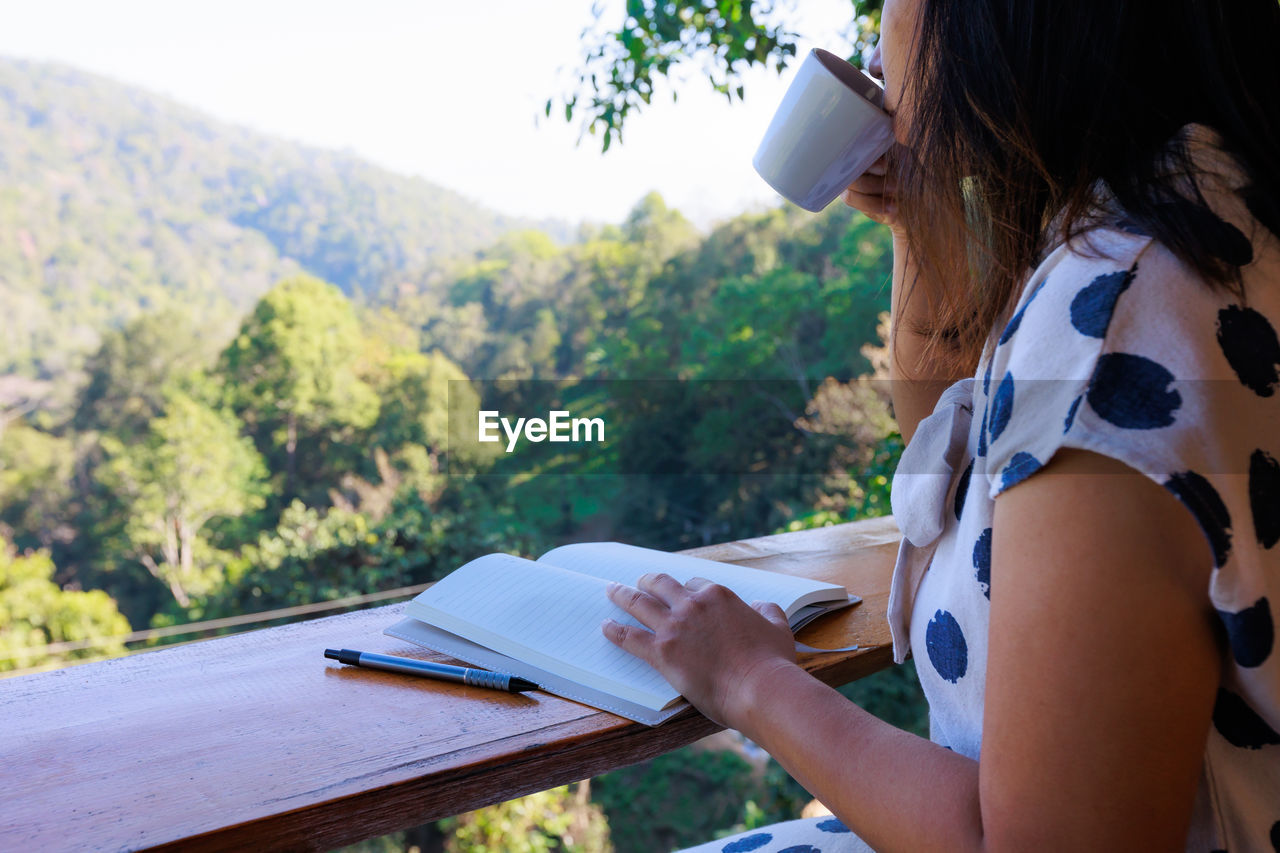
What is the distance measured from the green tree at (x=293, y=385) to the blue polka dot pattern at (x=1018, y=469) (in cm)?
1479

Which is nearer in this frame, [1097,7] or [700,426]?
[1097,7]

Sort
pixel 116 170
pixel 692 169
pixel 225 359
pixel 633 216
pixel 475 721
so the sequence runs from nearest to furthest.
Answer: pixel 475 721 → pixel 225 359 → pixel 633 216 → pixel 692 169 → pixel 116 170

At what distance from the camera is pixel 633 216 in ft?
54.0

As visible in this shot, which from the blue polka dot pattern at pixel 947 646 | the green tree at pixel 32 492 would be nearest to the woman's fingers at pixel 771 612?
the blue polka dot pattern at pixel 947 646

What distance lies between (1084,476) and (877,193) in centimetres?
48

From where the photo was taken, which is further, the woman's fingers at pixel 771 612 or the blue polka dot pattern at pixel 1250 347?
the woman's fingers at pixel 771 612

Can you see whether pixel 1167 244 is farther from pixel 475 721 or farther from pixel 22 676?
pixel 22 676

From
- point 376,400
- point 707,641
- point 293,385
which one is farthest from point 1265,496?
point 376,400

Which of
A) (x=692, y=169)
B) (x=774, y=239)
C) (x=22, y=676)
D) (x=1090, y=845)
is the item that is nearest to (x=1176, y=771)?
(x=1090, y=845)

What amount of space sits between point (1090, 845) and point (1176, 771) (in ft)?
0.14

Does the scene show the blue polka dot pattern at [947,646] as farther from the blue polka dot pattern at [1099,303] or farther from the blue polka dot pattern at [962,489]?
the blue polka dot pattern at [1099,303]

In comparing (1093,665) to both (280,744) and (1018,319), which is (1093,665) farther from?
(280,744)

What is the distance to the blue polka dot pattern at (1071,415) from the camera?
342mm

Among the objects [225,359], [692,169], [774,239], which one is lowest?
[225,359]
